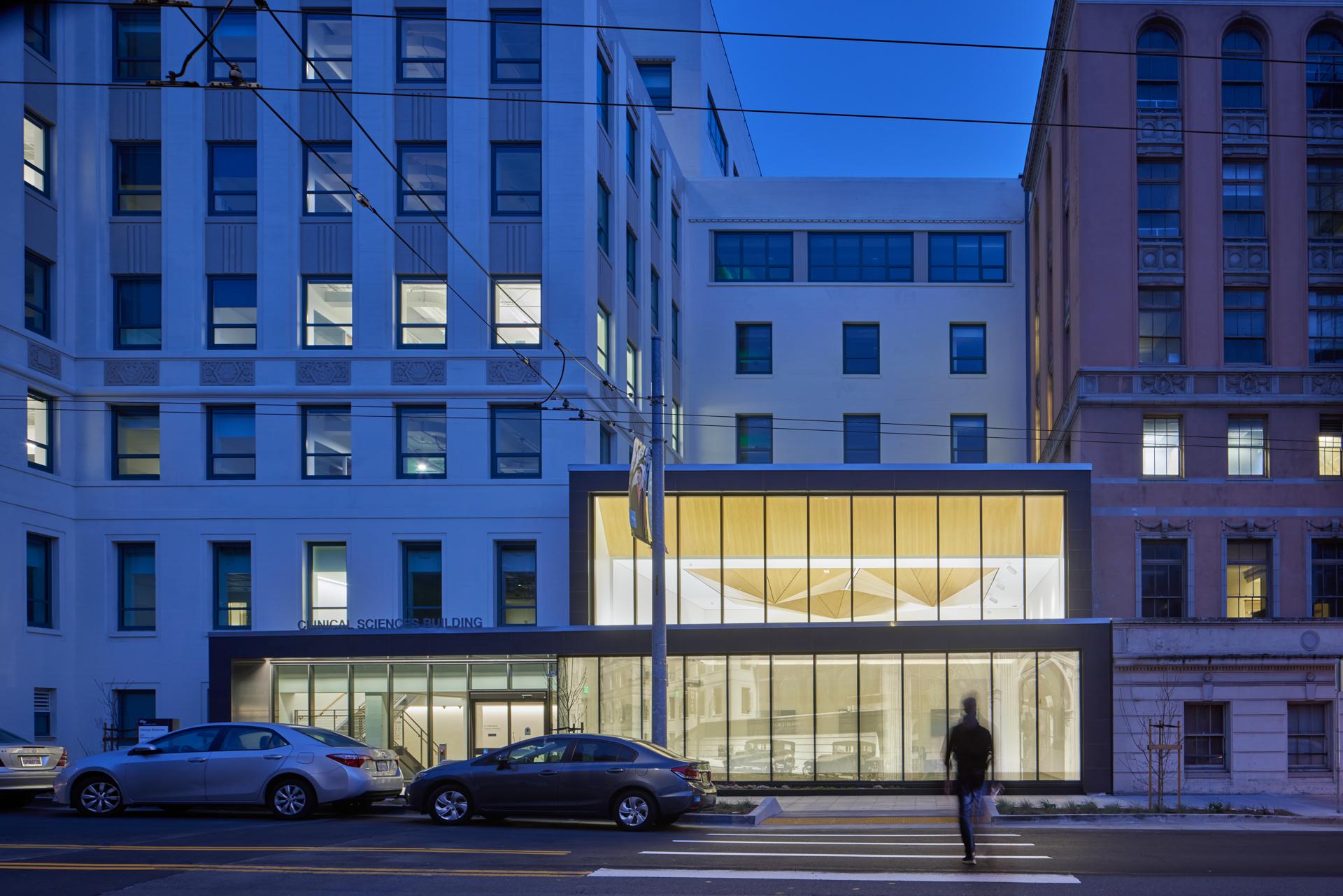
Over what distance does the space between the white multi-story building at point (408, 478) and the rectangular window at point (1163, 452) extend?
4.73m

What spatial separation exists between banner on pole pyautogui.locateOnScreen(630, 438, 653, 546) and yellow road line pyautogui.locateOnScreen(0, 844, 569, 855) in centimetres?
892

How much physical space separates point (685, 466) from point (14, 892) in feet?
67.4

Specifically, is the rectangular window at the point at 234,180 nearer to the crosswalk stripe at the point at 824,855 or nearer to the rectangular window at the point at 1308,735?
the crosswalk stripe at the point at 824,855

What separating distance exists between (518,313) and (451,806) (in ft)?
50.5

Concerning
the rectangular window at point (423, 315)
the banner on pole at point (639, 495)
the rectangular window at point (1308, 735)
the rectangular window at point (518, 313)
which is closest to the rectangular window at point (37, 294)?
the rectangular window at point (423, 315)

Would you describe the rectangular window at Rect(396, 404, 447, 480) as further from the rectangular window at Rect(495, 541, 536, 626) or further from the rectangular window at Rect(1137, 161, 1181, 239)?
the rectangular window at Rect(1137, 161, 1181, 239)

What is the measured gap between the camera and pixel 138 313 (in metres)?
33.7

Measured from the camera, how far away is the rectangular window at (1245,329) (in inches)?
1399

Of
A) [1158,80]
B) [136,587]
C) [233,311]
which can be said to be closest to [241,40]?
[233,311]

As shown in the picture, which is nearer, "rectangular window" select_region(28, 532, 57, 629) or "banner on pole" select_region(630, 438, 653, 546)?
"banner on pole" select_region(630, 438, 653, 546)

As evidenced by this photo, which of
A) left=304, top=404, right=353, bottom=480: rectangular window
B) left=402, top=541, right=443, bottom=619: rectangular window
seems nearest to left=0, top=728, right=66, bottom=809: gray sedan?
left=402, top=541, right=443, bottom=619: rectangular window

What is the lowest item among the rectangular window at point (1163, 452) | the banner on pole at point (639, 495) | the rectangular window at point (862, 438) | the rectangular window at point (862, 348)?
the banner on pole at point (639, 495)

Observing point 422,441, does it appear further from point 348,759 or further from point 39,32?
point 348,759

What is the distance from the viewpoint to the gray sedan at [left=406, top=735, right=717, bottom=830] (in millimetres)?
19781
